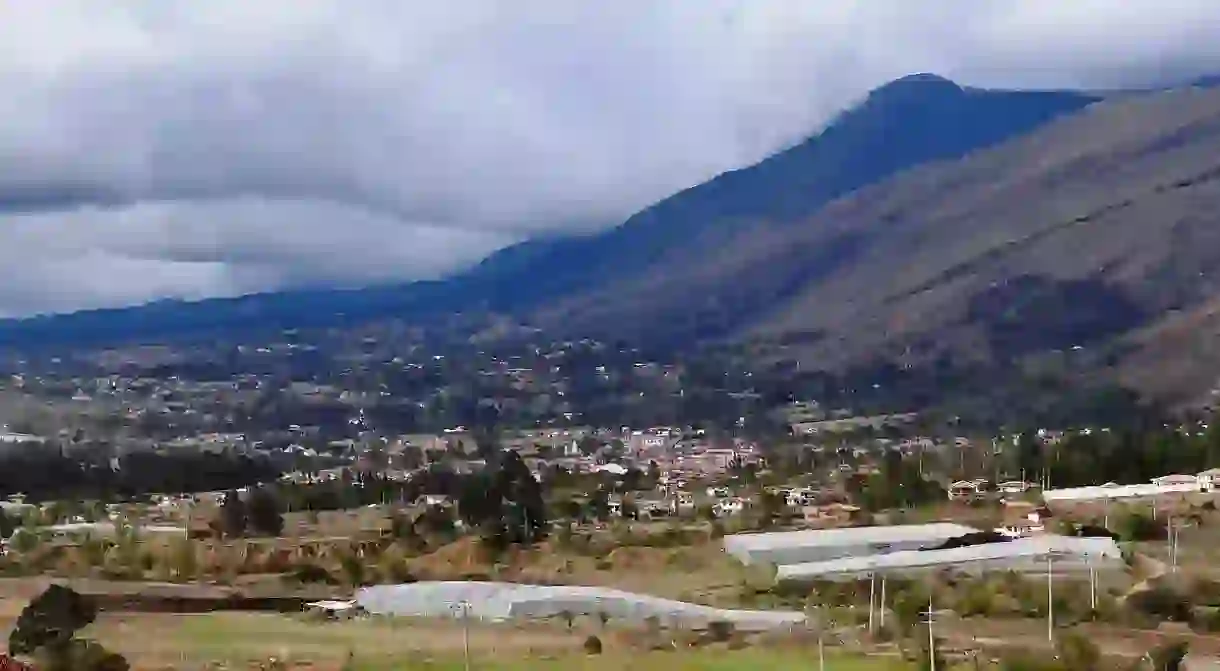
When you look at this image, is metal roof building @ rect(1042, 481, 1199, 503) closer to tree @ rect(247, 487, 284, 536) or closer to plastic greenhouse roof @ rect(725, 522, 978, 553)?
plastic greenhouse roof @ rect(725, 522, 978, 553)

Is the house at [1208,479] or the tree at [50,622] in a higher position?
the house at [1208,479]

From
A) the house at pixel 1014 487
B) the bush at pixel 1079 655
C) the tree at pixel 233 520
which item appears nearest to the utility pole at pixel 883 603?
the bush at pixel 1079 655

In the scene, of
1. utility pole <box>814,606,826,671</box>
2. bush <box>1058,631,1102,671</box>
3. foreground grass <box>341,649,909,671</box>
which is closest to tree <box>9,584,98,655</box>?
foreground grass <box>341,649,909,671</box>

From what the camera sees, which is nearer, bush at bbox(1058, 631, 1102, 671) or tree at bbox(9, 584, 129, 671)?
bush at bbox(1058, 631, 1102, 671)

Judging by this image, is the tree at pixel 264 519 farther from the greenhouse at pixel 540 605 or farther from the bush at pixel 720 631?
the bush at pixel 720 631

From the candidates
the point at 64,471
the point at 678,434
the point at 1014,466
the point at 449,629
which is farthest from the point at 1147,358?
the point at 449,629

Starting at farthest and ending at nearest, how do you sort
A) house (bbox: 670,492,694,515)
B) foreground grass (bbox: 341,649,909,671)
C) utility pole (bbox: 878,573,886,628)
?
house (bbox: 670,492,694,515) → utility pole (bbox: 878,573,886,628) → foreground grass (bbox: 341,649,909,671)
